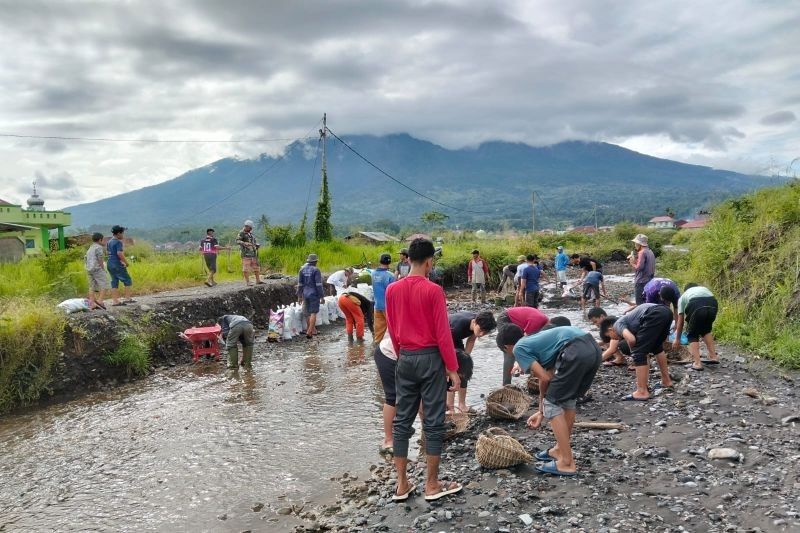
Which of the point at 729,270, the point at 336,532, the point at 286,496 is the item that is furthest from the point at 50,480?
the point at 729,270

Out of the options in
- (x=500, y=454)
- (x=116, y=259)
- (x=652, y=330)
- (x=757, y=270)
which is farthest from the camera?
(x=116, y=259)

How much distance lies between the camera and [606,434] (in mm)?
6090

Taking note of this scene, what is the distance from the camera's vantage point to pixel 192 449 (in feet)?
22.6

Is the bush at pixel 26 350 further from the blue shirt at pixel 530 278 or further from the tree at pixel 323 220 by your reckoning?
the tree at pixel 323 220

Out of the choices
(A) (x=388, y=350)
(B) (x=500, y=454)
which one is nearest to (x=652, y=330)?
(B) (x=500, y=454)

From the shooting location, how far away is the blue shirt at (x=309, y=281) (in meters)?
13.2

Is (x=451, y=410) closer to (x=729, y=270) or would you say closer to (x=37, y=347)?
(x=37, y=347)

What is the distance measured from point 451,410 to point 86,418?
586 cm

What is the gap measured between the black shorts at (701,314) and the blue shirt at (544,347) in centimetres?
392

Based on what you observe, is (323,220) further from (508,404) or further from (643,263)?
(508,404)

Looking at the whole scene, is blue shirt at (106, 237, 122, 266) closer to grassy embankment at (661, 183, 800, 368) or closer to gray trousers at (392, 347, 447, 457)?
gray trousers at (392, 347, 447, 457)

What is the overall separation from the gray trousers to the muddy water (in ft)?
5.16

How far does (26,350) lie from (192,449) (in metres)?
4.40

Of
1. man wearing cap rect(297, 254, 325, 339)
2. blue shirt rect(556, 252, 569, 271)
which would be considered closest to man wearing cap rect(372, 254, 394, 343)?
man wearing cap rect(297, 254, 325, 339)
